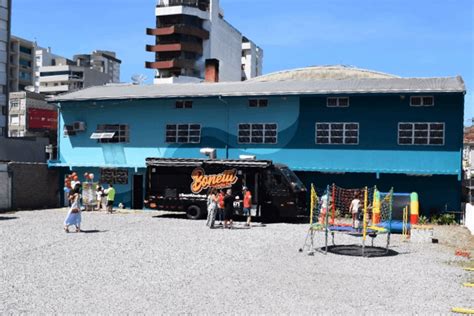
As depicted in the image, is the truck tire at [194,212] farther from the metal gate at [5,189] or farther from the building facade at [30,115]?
the building facade at [30,115]

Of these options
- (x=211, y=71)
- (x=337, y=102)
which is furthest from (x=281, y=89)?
(x=211, y=71)

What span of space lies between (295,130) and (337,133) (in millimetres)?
2325

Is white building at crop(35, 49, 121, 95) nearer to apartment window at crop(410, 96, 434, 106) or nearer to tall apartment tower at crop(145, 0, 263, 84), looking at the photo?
tall apartment tower at crop(145, 0, 263, 84)

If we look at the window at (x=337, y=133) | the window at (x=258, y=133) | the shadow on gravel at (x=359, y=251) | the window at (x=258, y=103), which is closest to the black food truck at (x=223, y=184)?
the window at (x=337, y=133)

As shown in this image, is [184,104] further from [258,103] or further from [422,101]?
[422,101]

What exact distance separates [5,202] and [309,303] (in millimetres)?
24641

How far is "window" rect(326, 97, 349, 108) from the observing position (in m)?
29.9

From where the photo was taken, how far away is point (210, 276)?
1330 centimetres

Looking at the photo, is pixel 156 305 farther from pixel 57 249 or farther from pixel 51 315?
pixel 57 249

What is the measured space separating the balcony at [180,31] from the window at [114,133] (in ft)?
193

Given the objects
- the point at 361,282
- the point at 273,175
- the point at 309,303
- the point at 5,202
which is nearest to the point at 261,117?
the point at 273,175

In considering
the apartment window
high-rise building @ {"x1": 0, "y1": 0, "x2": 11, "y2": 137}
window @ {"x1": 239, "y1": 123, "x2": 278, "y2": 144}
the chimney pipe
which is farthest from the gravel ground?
high-rise building @ {"x1": 0, "y1": 0, "x2": 11, "y2": 137}

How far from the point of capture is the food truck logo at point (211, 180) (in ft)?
87.7

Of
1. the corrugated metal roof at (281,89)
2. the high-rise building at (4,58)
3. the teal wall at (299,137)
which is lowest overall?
the teal wall at (299,137)
